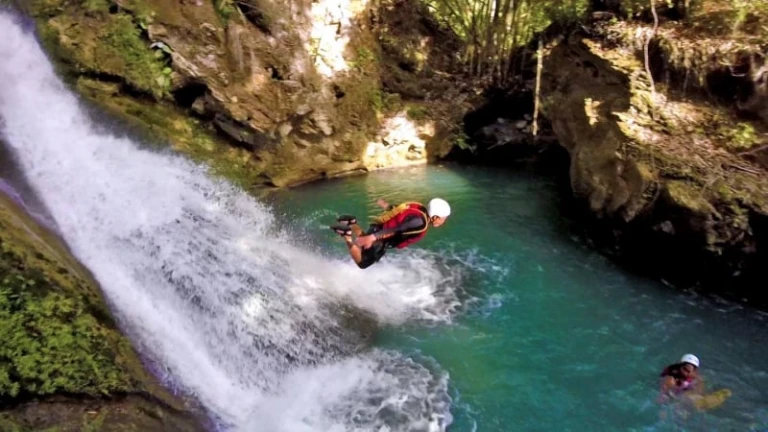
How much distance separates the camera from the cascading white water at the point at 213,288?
19.0 feet

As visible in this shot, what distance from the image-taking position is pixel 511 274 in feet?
29.0

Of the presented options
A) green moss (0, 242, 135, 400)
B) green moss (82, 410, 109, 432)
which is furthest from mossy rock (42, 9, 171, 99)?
green moss (82, 410, 109, 432)

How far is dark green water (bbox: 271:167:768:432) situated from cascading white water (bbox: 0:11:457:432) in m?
0.45

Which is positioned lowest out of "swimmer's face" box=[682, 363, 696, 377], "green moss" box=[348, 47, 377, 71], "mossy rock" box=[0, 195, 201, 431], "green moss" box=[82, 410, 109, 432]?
"swimmer's face" box=[682, 363, 696, 377]

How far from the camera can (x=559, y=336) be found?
7379mm

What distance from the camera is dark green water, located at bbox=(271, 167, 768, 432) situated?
20.1ft

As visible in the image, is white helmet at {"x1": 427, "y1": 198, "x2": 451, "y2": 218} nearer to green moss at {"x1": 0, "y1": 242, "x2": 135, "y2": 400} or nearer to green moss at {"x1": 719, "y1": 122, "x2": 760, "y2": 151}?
green moss at {"x1": 0, "y1": 242, "x2": 135, "y2": 400}

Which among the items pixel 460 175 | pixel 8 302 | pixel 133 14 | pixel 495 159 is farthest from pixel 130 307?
pixel 495 159

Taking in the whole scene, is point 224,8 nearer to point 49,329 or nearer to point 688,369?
point 49,329

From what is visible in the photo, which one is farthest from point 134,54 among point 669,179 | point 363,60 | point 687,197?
point 687,197

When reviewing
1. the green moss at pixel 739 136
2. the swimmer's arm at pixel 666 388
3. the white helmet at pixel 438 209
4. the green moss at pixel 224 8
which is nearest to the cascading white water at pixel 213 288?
the white helmet at pixel 438 209

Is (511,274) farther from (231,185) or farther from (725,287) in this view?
(231,185)

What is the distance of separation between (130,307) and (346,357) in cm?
253

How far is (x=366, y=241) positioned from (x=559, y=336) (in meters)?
3.00
